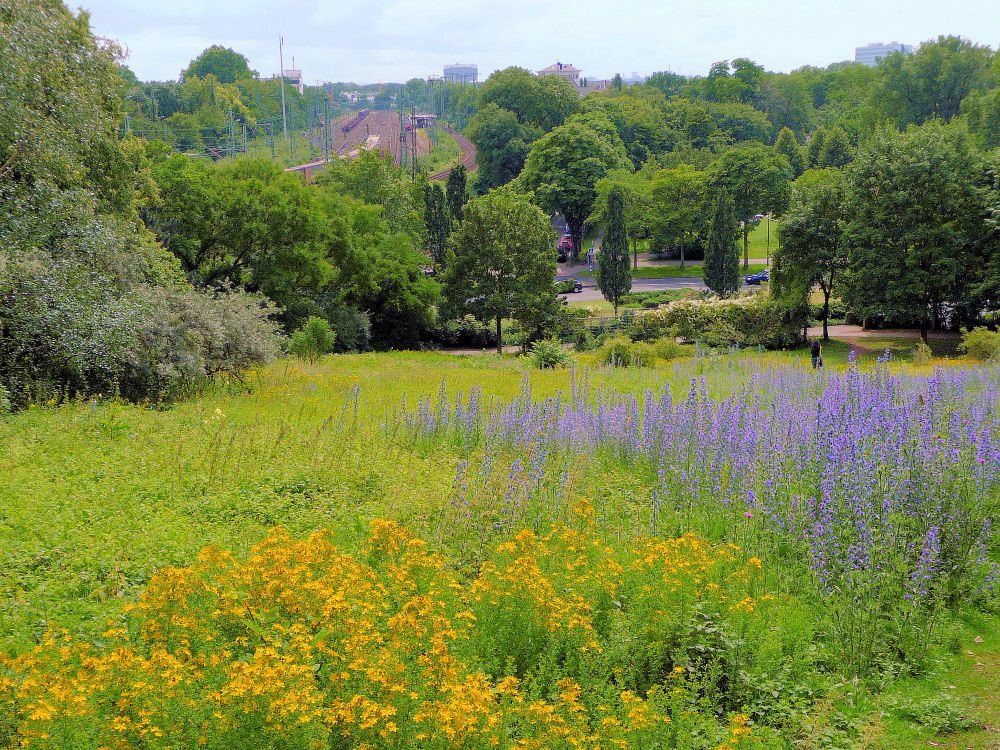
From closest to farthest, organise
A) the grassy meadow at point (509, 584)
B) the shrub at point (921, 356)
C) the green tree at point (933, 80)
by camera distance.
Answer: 1. the grassy meadow at point (509, 584)
2. the shrub at point (921, 356)
3. the green tree at point (933, 80)

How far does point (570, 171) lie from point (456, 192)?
21.0 m

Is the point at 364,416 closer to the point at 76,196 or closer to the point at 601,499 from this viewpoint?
the point at 601,499

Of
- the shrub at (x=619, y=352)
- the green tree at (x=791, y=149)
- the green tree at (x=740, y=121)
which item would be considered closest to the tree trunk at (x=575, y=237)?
the green tree at (x=791, y=149)

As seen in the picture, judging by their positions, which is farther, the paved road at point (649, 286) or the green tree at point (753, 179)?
the green tree at point (753, 179)

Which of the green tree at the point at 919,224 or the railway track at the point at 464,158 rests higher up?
the railway track at the point at 464,158

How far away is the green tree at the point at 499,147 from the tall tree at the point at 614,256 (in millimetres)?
37644

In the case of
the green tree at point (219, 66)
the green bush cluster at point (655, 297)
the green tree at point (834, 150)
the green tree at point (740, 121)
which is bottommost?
the green bush cluster at point (655, 297)

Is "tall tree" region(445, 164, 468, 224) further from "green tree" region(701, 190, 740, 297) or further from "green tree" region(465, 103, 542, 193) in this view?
"green tree" region(465, 103, 542, 193)

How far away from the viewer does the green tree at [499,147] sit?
76.9 meters

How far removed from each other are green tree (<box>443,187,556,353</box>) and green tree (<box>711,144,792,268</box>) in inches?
1017

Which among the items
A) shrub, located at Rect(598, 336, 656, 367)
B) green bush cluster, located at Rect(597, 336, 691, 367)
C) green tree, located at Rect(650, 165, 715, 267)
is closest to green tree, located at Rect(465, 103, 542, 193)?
green tree, located at Rect(650, 165, 715, 267)

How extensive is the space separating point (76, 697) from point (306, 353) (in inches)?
798

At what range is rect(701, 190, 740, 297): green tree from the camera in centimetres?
4047

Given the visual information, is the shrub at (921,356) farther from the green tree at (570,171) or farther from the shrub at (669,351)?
the green tree at (570,171)
